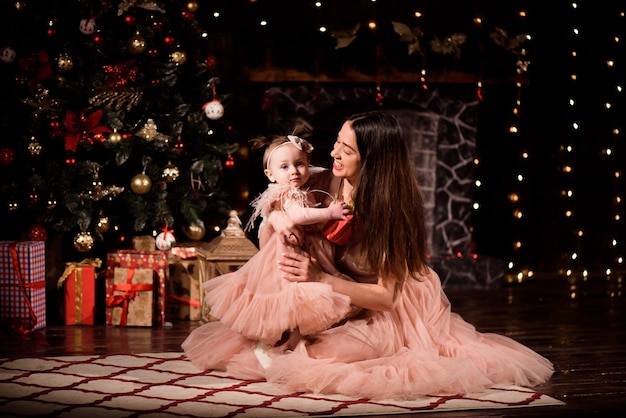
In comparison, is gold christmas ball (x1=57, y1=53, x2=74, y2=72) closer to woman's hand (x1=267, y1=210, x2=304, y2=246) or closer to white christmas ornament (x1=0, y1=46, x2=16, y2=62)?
white christmas ornament (x1=0, y1=46, x2=16, y2=62)

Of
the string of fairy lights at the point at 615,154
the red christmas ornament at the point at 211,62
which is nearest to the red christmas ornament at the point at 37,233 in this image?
the red christmas ornament at the point at 211,62

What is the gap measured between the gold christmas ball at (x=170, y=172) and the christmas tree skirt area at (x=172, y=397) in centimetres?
178

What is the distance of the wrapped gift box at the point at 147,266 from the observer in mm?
5477

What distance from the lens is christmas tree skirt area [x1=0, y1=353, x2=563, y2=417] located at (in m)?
3.50

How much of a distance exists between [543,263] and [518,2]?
2141 millimetres

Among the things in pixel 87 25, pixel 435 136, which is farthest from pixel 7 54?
pixel 435 136

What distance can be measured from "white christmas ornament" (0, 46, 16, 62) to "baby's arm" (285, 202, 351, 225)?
2.49 metres

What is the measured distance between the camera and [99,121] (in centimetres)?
564

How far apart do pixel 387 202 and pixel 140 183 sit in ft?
7.40

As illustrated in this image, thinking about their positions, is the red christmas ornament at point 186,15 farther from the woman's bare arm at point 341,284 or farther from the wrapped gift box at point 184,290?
the woman's bare arm at point 341,284

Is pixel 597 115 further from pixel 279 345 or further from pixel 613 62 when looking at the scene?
pixel 279 345

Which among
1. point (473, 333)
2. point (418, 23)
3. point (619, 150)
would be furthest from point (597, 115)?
point (473, 333)

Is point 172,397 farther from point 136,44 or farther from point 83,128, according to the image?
point 136,44

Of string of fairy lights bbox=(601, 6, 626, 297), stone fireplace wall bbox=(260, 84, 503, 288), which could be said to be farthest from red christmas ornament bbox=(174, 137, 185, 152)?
string of fairy lights bbox=(601, 6, 626, 297)
